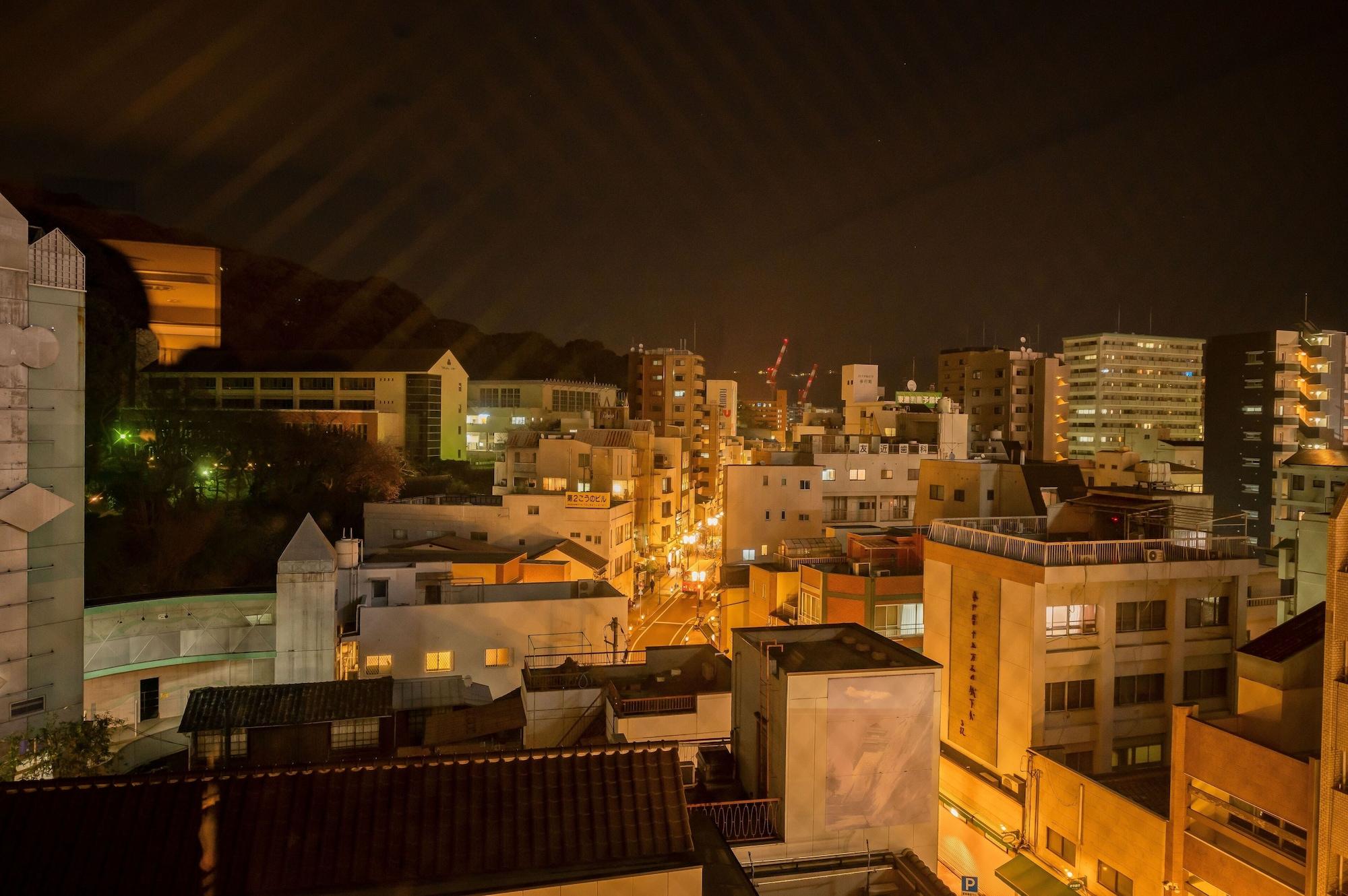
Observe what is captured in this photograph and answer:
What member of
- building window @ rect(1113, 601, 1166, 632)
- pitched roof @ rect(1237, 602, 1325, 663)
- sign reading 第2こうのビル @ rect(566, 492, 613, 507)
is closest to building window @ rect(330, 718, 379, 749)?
pitched roof @ rect(1237, 602, 1325, 663)

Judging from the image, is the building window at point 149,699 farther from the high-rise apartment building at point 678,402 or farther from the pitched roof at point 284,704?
the high-rise apartment building at point 678,402

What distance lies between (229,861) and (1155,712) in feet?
53.9

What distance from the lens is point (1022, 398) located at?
66812 millimetres

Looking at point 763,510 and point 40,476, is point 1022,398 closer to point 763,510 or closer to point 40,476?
point 763,510

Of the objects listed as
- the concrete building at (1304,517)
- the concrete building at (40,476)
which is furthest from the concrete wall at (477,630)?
the concrete building at (1304,517)

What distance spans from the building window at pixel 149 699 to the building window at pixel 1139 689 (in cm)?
2139

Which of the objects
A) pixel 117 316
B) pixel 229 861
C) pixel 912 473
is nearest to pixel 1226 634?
pixel 229 861

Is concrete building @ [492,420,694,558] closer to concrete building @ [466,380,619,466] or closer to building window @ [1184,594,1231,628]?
concrete building @ [466,380,619,466]

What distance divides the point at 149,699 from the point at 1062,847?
19.9 metres

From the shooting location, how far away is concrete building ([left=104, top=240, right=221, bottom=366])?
37531mm

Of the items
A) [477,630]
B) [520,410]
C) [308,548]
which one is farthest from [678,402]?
[308,548]

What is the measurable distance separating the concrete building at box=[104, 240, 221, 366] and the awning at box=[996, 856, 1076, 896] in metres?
42.0

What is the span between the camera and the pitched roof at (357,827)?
6.25m

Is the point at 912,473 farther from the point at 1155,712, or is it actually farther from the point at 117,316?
the point at 117,316
